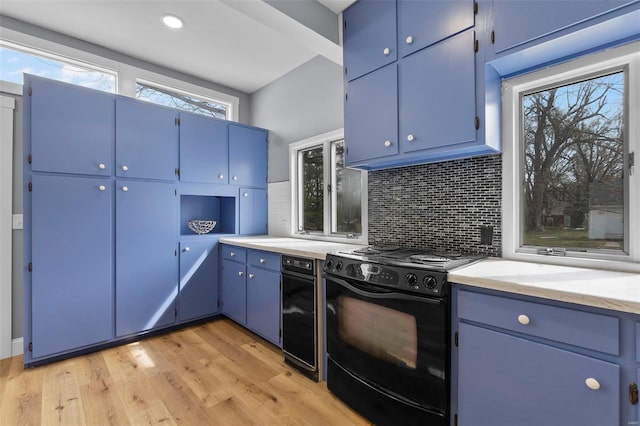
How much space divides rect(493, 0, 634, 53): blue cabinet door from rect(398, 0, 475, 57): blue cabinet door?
16cm

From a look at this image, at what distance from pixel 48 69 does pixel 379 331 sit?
356cm

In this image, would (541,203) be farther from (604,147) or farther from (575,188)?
(604,147)

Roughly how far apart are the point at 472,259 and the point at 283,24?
200 cm

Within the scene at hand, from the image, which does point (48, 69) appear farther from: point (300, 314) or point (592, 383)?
point (592, 383)

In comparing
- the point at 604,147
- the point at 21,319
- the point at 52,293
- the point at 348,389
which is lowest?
the point at 348,389

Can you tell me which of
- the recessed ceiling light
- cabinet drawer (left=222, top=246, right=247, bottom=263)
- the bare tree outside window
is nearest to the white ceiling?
the recessed ceiling light

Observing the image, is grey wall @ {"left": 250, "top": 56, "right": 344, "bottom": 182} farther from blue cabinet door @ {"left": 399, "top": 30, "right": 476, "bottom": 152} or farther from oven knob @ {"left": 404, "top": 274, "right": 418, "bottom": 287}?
oven knob @ {"left": 404, "top": 274, "right": 418, "bottom": 287}

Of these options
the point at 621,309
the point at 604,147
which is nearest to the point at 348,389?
the point at 621,309

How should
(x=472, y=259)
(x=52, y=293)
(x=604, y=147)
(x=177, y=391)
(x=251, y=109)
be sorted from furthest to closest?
(x=251, y=109) → (x=52, y=293) → (x=177, y=391) → (x=472, y=259) → (x=604, y=147)

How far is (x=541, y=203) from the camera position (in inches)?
69.5

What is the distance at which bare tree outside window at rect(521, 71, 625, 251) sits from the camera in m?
1.53

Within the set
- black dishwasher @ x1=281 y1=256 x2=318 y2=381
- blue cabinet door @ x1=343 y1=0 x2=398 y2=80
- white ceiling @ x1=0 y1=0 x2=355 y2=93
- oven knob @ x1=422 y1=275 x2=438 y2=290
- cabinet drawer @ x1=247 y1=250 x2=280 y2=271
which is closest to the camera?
oven knob @ x1=422 y1=275 x2=438 y2=290

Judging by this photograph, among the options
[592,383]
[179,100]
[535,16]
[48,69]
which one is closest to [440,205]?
[535,16]

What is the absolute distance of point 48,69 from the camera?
8.81ft
